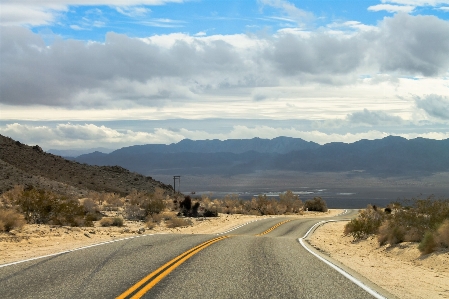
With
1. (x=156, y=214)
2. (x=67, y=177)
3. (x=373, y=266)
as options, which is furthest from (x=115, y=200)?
(x=373, y=266)

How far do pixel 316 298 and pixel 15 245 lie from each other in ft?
43.7

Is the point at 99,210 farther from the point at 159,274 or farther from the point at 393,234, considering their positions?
the point at 159,274

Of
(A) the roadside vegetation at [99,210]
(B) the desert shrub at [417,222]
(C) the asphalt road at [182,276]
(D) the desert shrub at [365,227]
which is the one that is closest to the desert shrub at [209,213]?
(A) the roadside vegetation at [99,210]

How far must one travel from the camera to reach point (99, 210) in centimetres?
4372

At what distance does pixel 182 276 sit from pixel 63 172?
77.2 meters

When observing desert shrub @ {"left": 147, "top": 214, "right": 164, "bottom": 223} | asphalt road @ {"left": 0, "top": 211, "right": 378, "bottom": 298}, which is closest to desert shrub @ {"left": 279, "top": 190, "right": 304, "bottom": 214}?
desert shrub @ {"left": 147, "top": 214, "right": 164, "bottom": 223}

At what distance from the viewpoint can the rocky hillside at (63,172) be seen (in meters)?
71.6

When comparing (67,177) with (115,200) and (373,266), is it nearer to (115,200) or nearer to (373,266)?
(115,200)

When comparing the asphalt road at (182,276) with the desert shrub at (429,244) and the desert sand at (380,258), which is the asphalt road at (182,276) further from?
the desert shrub at (429,244)

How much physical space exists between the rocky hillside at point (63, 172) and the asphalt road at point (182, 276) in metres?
53.2

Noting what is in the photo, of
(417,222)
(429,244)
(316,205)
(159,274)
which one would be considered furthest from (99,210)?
(316,205)

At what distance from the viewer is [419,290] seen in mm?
10477

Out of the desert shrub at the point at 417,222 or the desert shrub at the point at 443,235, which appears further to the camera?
the desert shrub at the point at 417,222

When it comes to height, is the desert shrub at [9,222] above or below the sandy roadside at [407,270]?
above
